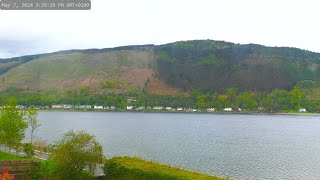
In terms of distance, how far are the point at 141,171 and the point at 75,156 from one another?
6.04m

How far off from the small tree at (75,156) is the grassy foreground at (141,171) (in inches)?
60.6

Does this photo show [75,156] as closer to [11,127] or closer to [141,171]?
[141,171]

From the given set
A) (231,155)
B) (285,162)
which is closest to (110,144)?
(231,155)

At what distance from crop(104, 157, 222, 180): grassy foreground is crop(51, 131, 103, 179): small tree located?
154 centimetres

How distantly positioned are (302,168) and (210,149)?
21.1 meters

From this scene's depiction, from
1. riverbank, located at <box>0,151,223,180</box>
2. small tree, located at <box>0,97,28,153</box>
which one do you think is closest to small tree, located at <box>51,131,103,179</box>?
riverbank, located at <box>0,151,223,180</box>

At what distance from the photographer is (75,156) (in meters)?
30.3

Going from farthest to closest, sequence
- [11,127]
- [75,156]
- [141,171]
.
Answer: [11,127] < [75,156] < [141,171]

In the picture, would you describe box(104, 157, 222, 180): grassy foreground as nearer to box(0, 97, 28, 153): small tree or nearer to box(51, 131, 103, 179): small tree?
box(51, 131, 103, 179): small tree

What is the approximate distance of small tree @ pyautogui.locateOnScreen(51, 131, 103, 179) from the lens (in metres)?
30.1

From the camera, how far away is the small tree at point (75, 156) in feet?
98.9

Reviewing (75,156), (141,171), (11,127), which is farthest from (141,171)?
(11,127)

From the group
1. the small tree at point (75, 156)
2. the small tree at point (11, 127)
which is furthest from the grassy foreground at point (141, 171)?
the small tree at point (11, 127)

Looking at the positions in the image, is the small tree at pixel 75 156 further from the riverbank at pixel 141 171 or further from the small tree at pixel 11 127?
the small tree at pixel 11 127
